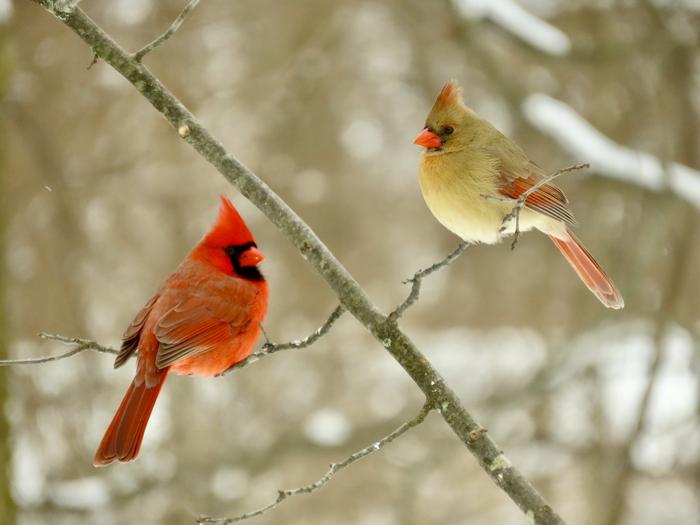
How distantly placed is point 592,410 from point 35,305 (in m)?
4.15

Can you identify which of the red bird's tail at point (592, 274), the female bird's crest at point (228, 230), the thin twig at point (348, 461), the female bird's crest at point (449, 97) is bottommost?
the thin twig at point (348, 461)

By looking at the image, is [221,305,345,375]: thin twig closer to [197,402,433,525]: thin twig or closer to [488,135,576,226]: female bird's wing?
[197,402,433,525]: thin twig

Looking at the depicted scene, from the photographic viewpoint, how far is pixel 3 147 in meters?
5.00

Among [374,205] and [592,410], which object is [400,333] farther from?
[374,205]

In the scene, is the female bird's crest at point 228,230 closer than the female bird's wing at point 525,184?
No

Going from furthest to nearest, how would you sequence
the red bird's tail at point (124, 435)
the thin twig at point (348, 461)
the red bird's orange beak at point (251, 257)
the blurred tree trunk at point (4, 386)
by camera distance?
the blurred tree trunk at point (4, 386) < the red bird's orange beak at point (251, 257) < the red bird's tail at point (124, 435) < the thin twig at point (348, 461)

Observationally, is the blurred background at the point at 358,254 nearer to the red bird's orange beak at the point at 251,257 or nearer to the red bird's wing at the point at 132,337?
the red bird's wing at the point at 132,337

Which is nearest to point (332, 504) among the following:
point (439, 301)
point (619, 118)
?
point (439, 301)

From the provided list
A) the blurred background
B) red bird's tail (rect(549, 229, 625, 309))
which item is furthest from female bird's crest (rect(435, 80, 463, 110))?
the blurred background

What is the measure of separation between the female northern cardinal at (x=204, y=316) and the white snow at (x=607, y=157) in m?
2.70

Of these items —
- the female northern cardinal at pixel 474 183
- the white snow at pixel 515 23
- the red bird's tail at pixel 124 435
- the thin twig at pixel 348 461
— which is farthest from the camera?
the white snow at pixel 515 23

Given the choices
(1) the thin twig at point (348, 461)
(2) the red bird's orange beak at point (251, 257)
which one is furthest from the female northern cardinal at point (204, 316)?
(1) the thin twig at point (348, 461)

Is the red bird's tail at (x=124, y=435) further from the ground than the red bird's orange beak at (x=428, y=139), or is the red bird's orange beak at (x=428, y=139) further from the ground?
the red bird's orange beak at (x=428, y=139)

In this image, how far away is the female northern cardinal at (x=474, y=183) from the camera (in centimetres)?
263
